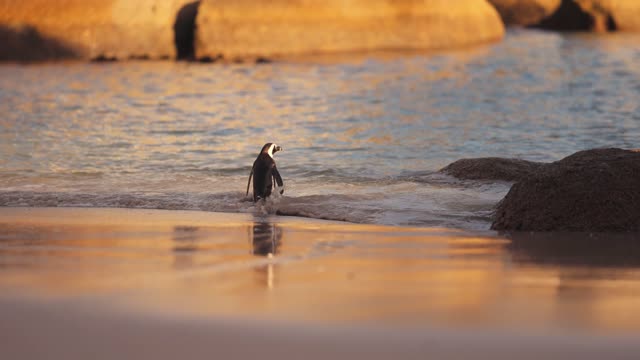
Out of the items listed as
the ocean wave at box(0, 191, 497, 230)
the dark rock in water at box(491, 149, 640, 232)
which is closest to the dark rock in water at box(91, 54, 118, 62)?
the ocean wave at box(0, 191, 497, 230)

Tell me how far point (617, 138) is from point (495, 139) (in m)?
2.04

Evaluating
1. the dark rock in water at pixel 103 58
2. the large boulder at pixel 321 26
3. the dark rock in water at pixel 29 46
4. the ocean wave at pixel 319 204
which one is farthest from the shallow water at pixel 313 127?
the large boulder at pixel 321 26

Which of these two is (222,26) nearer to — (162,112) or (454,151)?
(162,112)

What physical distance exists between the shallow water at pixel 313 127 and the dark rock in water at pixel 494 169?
278 mm

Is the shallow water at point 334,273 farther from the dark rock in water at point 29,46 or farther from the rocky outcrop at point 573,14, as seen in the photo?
the rocky outcrop at point 573,14

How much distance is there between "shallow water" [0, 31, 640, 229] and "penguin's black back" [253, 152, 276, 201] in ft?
0.81

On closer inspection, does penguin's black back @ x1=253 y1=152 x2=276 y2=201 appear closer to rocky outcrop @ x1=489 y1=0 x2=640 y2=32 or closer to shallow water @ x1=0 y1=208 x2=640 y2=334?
shallow water @ x1=0 y1=208 x2=640 y2=334

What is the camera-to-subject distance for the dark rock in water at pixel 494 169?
13891 mm

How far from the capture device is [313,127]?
22641 mm

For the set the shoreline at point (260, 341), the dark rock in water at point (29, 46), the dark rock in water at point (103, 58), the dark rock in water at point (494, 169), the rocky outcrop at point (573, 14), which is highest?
the rocky outcrop at point (573, 14)

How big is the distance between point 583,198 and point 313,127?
13.0 metres

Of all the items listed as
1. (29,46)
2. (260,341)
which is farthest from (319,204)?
(29,46)

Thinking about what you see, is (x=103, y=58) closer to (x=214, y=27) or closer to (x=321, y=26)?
(x=214, y=27)

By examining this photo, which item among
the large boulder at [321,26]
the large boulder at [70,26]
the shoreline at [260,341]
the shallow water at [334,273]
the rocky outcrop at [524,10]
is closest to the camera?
the shoreline at [260,341]
